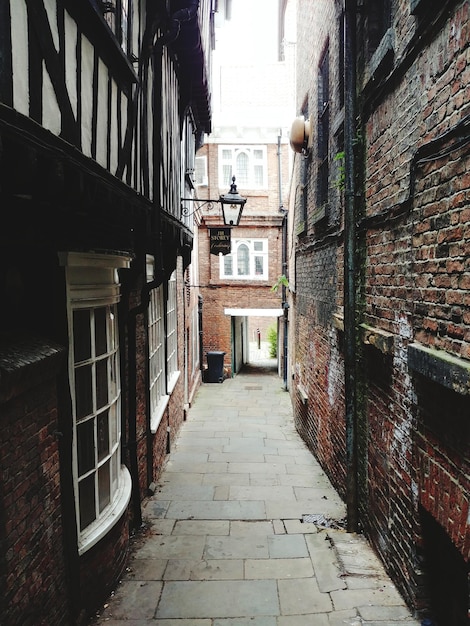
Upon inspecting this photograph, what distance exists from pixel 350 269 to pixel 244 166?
1402 cm

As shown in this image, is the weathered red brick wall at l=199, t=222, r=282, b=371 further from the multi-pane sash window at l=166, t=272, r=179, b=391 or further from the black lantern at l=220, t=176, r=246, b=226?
the black lantern at l=220, t=176, r=246, b=226

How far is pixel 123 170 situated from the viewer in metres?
4.48

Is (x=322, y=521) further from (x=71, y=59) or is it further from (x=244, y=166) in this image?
(x=244, y=166)

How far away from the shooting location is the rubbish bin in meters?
17.4

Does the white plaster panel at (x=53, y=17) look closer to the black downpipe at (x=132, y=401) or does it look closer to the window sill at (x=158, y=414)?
the black downpipe at (x=132, y=401)

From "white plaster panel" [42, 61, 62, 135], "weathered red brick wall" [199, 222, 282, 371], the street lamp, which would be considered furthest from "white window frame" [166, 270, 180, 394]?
"weathered red brick wall" [199, 222, 282, 371]

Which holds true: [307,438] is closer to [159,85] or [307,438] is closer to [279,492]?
[279,492]

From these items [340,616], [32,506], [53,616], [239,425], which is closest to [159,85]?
[32,506]

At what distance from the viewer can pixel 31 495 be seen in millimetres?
3088

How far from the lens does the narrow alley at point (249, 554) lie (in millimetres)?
4094

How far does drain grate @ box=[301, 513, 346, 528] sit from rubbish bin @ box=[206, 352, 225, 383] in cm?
1127

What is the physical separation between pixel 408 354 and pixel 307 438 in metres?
6.14

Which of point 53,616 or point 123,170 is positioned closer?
point 53,616

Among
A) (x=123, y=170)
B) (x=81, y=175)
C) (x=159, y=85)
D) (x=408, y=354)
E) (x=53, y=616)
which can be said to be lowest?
(x=53, y=616)
